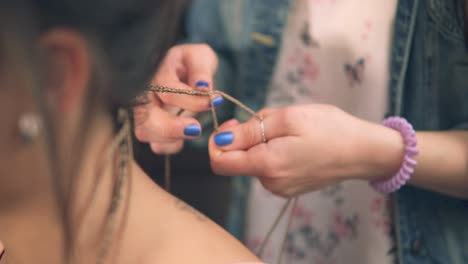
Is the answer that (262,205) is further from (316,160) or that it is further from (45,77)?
(45,77)

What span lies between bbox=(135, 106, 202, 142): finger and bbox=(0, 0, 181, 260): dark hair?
0.71 ft

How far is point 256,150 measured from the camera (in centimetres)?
70

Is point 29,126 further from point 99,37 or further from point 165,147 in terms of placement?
point 165,147

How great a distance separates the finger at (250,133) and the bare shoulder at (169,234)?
125 millimetres

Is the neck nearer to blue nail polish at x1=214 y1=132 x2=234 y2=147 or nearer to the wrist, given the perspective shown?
blue nail polish at x1=214 y1=132 x2=234 y2=147

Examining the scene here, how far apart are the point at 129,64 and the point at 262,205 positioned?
0.62 meters

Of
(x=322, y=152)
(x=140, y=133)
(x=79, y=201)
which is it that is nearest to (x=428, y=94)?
(x=322, y=152)

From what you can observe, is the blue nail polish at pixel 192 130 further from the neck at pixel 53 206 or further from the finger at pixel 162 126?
the neck at pixel 53 206

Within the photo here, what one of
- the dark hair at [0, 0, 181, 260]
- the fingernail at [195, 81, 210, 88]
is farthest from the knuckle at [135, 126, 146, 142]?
the dark hair at [0, 0, 181, 260]

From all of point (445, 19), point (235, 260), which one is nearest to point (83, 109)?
point (235, 260)

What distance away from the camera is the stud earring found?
1.38ft

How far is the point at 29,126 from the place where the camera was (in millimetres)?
428

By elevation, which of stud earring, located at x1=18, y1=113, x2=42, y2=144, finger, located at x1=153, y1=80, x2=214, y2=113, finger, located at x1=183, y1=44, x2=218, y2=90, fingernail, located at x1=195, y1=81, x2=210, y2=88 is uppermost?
stud earring, located at x1=18, y1=113, x2=42, y2=144

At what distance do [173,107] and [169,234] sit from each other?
257 mm
